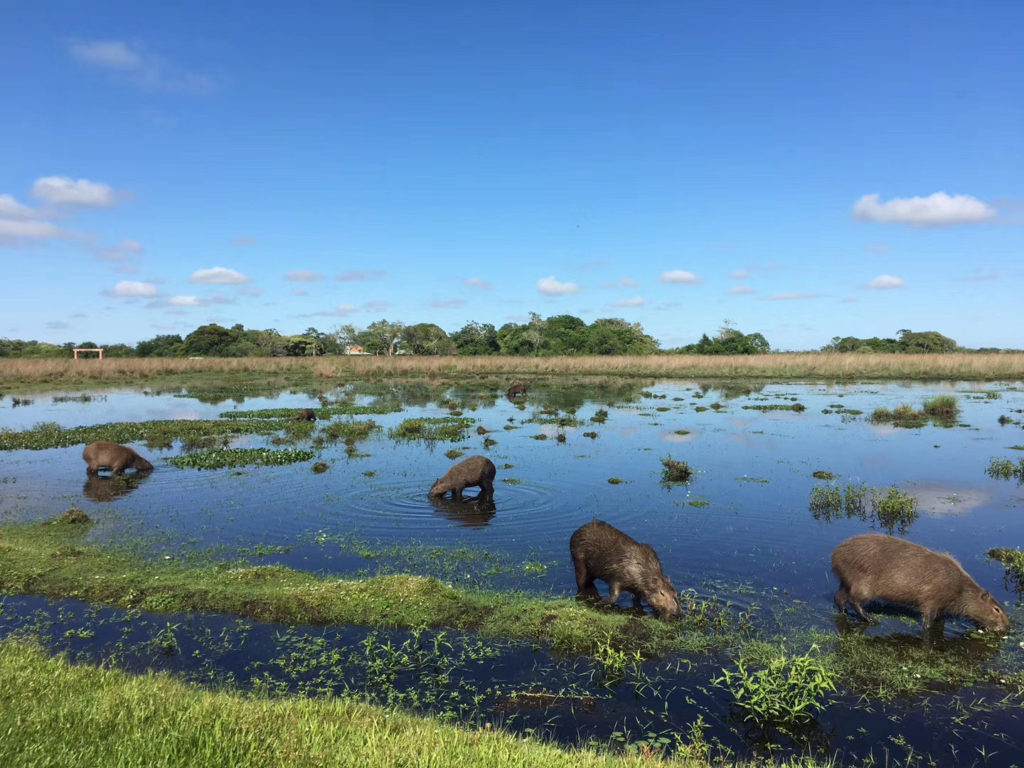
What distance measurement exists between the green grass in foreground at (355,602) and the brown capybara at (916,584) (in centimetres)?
171

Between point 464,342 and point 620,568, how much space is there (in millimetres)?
81802

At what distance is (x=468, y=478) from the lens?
15125 mm

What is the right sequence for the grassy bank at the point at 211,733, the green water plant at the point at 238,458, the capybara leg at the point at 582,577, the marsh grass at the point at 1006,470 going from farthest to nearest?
1. the green water plant at the point at 238,458
2. the marsh grass at the point at 1006,470
3. the capybara leg at the point at 582,577
4. the grassy bank at the point at 211,733

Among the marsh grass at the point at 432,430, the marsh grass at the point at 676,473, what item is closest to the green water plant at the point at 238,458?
the marsh grass at the point at 432,430

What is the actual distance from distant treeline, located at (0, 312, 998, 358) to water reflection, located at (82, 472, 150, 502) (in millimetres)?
61418

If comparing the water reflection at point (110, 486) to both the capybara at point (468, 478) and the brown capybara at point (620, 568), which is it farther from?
the brown capybara at point (620, 568)

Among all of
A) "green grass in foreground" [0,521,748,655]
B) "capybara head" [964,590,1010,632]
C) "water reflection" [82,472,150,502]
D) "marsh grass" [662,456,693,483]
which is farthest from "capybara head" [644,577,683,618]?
"water reflection" [82,472,150,502]

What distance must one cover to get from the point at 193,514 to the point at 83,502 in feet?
10.7

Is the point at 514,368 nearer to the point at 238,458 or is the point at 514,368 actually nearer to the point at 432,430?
the point at 432,430

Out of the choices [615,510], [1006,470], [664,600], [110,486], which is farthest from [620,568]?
[1006,470]

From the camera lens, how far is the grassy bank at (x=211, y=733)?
4359mm

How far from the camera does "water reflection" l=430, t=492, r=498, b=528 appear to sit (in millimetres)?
13820

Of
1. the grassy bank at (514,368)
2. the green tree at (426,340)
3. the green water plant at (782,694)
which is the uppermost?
the green tree at (426,340)

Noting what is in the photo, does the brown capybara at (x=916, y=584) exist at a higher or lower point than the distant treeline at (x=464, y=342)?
lower
